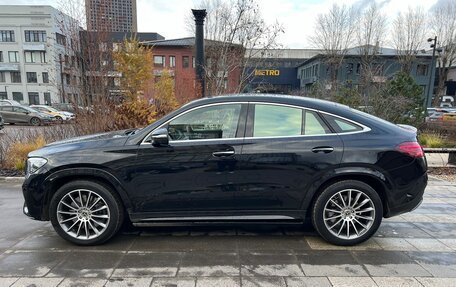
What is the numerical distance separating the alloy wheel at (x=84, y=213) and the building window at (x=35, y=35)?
57705 millimetres

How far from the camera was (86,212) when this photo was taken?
143 inches

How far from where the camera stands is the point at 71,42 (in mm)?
8859

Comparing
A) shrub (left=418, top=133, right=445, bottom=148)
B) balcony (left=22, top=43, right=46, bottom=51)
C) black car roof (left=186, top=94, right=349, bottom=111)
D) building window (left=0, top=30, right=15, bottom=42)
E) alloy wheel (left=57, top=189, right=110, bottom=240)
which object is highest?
building window (left=0, top=30, right=15, bottom=42)

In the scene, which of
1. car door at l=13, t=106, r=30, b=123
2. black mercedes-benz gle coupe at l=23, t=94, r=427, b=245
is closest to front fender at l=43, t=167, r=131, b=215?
black mercedes-benz gle coupe at l=23, t=94, r=427, b=245

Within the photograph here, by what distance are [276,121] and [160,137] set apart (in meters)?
1.35

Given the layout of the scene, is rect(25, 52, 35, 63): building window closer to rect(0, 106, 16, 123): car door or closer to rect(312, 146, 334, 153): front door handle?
rect(0, 106, 16, 123): car door

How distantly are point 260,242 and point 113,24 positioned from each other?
9.00 metres

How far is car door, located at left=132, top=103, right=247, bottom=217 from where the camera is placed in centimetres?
353

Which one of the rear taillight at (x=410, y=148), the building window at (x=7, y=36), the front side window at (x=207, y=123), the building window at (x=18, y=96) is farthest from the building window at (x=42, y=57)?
the rear taillight at (x=410, y=148)

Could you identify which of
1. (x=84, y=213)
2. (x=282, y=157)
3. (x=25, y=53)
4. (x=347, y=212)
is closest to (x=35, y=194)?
(x=84, y=213)

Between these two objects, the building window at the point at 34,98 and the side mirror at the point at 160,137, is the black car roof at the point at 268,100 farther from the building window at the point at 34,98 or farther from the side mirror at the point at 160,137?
the building window at the point at 34,98

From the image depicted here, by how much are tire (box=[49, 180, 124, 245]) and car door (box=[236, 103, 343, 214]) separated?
1483 millimetres

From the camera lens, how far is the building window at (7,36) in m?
51.3

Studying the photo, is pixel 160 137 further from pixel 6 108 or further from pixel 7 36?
pixel 7 36
